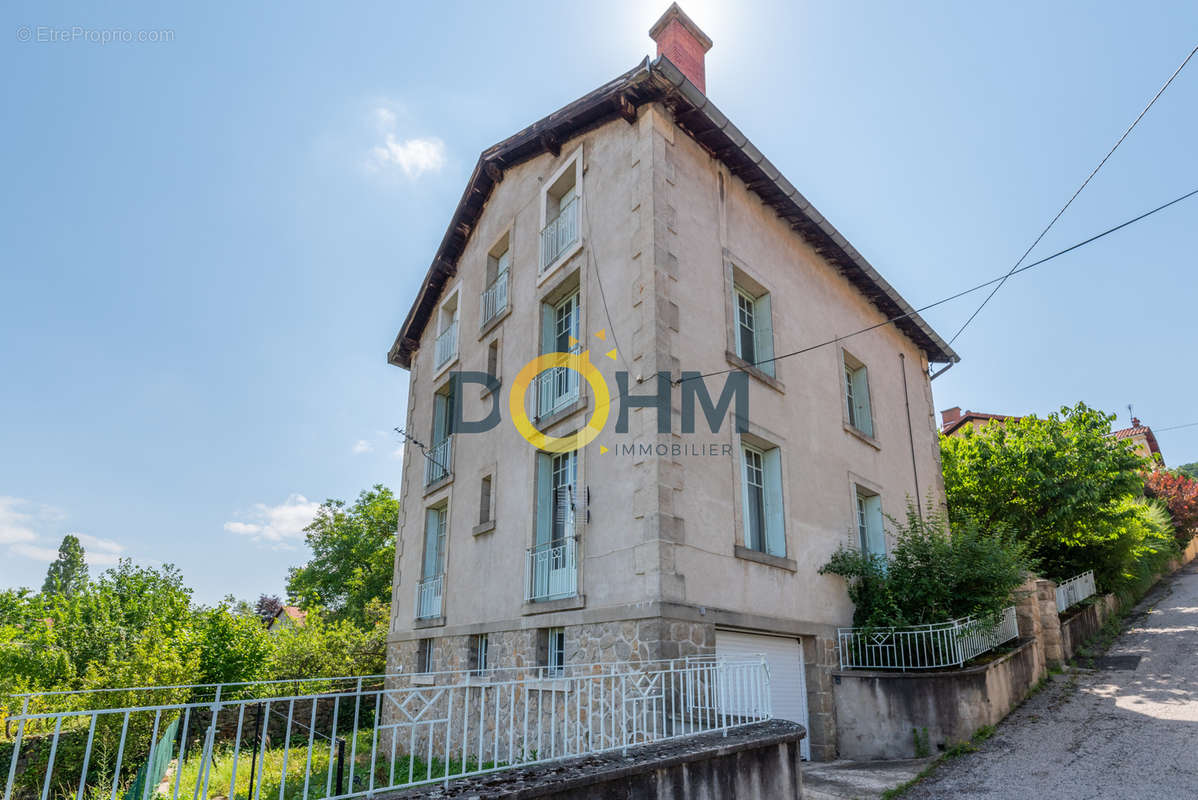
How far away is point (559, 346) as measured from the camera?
38.7ft

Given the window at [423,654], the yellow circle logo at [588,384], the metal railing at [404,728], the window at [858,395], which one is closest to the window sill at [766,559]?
the metal railing at [404,728]

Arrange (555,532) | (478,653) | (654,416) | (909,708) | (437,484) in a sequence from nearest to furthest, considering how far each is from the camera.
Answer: (654,416) < (909,708) < (555,532) < (478,653) < (437,484)

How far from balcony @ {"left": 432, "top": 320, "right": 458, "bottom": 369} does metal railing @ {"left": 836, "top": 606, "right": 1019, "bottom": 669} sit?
9.11 metres

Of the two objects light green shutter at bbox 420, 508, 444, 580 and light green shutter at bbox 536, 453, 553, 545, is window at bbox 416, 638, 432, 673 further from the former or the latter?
light green shutter at bbox 536, 453, 553, 545

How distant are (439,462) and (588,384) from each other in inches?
205

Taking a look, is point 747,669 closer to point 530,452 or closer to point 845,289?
point 530,452

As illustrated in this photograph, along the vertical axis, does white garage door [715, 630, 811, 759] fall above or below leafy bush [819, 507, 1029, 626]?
Answer: below

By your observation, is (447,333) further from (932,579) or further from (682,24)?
(932,579)

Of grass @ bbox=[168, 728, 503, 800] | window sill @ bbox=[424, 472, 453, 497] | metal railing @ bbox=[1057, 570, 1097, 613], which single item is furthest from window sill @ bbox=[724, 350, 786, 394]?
metal railing @ bbox=[1057, 570, 1097, 613]

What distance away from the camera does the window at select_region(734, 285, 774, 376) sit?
37.2ft

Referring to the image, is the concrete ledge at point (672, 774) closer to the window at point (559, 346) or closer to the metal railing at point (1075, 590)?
the window at point (559, 346)

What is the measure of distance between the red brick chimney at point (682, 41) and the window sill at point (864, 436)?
6.29 m

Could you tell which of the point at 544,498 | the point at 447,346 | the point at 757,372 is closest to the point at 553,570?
the point at 544,498

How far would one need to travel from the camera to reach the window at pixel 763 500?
10141mm
